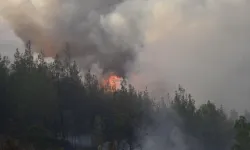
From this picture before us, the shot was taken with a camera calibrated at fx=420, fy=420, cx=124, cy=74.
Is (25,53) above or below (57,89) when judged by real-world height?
above

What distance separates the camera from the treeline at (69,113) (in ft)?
239

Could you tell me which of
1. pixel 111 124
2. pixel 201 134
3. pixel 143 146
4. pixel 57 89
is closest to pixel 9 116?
pixel 57 89

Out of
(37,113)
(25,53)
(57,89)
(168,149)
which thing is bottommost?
(168,149)

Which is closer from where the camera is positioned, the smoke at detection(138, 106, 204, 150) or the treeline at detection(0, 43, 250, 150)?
the treeline at detection(0, 43, 250, 150)

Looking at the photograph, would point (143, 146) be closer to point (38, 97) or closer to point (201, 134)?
point (201, 134)

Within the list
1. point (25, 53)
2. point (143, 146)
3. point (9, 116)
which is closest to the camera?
point (9, 116)

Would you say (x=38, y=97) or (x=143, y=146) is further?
(x=143, y=146)

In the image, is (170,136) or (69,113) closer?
(69,113)

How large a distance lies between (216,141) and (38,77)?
82.3 metres

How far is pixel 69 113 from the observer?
98500 millimetres

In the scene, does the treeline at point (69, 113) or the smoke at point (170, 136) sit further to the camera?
the smoke at point (170, 136)

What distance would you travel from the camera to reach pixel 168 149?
132375 mm

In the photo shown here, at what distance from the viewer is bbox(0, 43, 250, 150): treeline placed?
72.9 m

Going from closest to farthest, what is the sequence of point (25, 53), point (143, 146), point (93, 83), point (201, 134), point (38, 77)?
point (38, 77)
point (25, 53)
point (143, 146)
point (93, 83)
point (201, 134)
